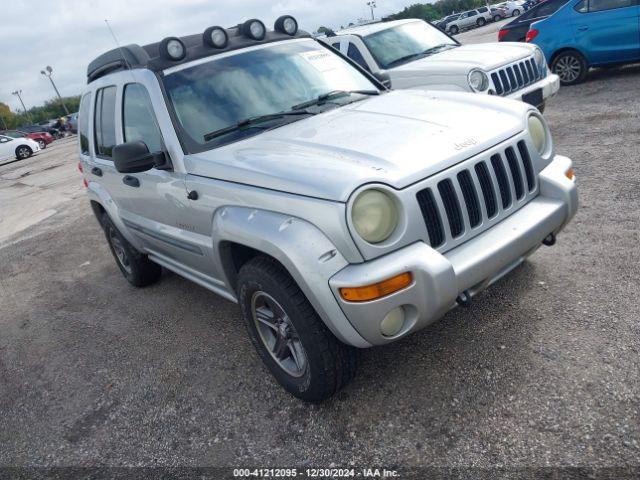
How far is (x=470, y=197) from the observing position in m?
2.68

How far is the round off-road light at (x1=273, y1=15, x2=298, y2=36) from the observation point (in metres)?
4.11

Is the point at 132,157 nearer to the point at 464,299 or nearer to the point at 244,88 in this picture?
the point at 244,88

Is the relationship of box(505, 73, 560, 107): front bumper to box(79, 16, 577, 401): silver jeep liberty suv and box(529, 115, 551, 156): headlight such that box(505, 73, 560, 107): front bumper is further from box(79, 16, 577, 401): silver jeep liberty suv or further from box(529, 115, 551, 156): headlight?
box(529, 115, 551, 156): headlight

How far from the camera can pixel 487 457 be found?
7.76 feet

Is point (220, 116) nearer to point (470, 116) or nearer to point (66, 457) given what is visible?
point (470, 116)

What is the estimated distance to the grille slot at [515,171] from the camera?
9.48 feet

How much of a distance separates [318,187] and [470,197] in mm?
799

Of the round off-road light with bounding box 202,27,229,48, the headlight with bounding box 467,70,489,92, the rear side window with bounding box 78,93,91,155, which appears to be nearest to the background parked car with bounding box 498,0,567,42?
the headlight with bounding box 467,70,489,92

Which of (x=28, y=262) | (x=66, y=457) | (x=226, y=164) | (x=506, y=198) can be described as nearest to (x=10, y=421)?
(x=66, y=457)

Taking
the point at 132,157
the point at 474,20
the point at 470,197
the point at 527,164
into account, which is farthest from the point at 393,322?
the point at 474,20

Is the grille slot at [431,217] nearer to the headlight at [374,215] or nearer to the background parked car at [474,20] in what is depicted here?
the headlight at [374,215]

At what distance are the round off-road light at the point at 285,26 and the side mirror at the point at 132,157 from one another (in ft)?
5.22

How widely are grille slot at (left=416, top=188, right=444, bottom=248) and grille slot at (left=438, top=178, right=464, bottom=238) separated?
0.22ft

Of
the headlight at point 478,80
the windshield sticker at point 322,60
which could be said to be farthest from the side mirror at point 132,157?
the headlight at point 478,80
